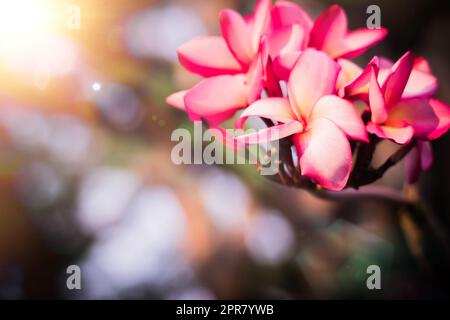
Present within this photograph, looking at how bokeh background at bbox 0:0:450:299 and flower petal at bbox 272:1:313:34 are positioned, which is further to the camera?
bokeh background at bbox 0:0:450:299

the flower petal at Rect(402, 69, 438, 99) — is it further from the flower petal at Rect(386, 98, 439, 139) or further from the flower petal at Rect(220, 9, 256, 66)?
the flower petal at Rect(220, 9, 256, 66)

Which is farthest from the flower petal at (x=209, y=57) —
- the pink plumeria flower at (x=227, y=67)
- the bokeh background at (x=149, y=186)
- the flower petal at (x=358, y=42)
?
the bokeh background at (x=149, y=186)

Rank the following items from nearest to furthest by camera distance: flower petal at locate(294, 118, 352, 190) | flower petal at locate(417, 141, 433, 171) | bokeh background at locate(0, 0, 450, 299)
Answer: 1. flower petal at locate(294, 118, 352, 190)
2. flower petal at locate(417, 141, 433, 171)
3. bokeh background at locate(0, 0, 450, 299)

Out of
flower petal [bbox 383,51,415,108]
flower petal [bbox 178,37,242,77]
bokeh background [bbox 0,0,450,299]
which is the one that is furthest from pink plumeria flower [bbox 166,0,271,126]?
bokeh background [bbox 0,0,450,299]

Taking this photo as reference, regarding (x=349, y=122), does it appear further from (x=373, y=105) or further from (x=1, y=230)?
(x=1, y=230)

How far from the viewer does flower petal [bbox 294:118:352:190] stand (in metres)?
0.38

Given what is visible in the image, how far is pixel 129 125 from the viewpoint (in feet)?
2.95

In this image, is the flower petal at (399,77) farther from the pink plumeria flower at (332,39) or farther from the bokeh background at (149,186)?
the bokeh background at (149,186)

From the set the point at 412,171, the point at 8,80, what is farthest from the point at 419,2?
the point at 8,80

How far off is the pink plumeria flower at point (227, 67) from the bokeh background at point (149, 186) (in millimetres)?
401

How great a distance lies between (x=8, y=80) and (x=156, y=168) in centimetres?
29

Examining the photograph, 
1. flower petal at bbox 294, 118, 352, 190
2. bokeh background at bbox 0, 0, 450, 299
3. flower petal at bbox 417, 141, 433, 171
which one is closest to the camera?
flower petal at bbox 294, 118, 352, 190
